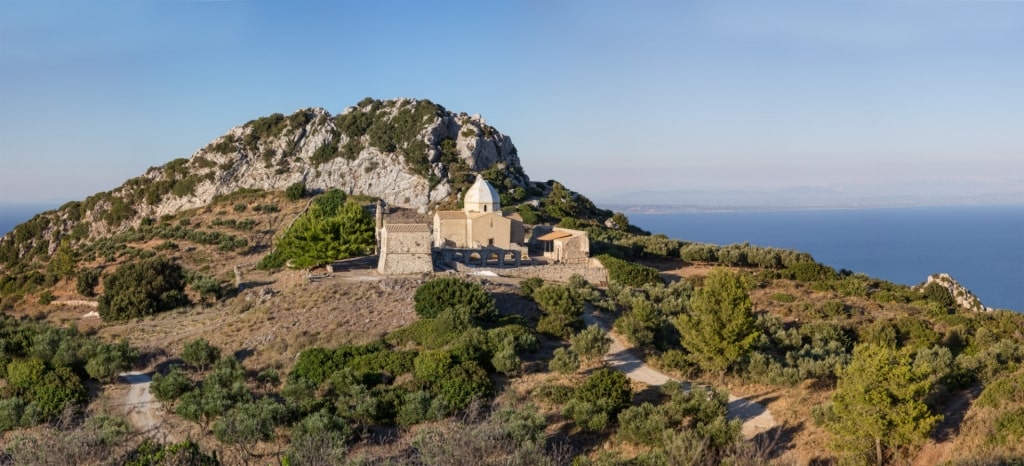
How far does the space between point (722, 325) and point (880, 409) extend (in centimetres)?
610

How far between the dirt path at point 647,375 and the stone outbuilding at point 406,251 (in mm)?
8954

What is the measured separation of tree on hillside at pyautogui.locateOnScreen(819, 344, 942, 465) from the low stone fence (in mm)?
19725

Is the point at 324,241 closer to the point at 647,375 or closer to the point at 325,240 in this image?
the point at 325,240

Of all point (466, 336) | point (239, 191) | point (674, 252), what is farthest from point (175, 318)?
point (239, 191)

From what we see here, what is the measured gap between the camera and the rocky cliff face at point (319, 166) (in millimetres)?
60625

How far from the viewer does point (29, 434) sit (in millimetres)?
16000

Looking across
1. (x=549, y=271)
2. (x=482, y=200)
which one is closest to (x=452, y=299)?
(x=549, y=271)

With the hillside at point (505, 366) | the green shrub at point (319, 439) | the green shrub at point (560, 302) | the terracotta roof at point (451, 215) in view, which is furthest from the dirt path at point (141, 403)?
the terracotta roof at point (451, 215)

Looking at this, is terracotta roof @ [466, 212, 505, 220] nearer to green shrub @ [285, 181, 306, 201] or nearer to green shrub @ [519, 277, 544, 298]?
green shrub @ [519, 277, 544, 298]

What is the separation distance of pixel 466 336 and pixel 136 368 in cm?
1082

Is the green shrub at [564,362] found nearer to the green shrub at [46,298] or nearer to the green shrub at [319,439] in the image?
the green shrub at [319,439]

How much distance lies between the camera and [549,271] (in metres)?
34.4

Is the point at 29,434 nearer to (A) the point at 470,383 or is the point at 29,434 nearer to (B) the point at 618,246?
(A) the point at 470,383

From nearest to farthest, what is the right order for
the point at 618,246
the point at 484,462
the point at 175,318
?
1. the point at 484,462
2. the point at 175,318
3. the point at 618,246
